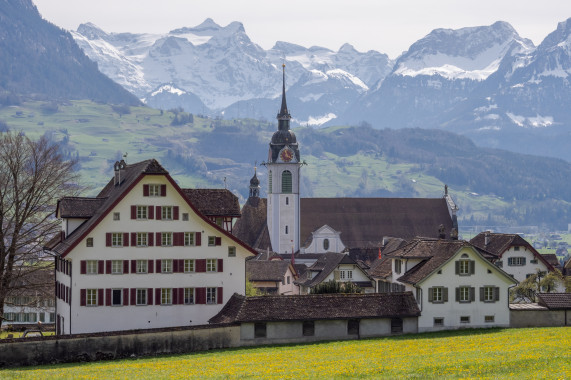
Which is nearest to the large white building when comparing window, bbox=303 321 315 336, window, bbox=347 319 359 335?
window, bbox=303 321 315 336

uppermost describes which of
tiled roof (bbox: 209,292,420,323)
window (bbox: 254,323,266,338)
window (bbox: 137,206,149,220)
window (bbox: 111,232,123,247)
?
window (bbox: 137,206,149,220)

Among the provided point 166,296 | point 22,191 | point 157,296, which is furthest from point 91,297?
point 22,191

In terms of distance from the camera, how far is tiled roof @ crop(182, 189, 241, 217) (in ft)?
336

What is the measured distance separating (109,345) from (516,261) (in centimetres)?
8453

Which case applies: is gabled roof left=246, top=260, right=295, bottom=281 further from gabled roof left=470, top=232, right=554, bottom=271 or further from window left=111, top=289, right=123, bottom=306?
window left=111, top=289, right=123, bottom=306

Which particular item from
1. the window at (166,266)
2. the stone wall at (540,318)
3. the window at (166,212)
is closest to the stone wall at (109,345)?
the window at (166,266)

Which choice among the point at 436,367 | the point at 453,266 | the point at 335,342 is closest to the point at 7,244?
the point at 335,342

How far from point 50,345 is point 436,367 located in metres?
25.5

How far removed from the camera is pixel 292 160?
655 ft

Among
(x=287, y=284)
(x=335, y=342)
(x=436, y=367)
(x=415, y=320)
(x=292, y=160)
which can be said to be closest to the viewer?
(x=436, y=367)

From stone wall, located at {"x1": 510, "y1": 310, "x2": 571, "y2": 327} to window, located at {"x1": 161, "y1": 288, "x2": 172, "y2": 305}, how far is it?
27.9m

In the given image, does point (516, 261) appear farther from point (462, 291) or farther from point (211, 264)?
point (211, 264)

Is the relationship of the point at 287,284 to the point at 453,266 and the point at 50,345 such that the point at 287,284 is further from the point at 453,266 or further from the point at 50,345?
the point at 50,345

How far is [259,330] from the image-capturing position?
273ft
